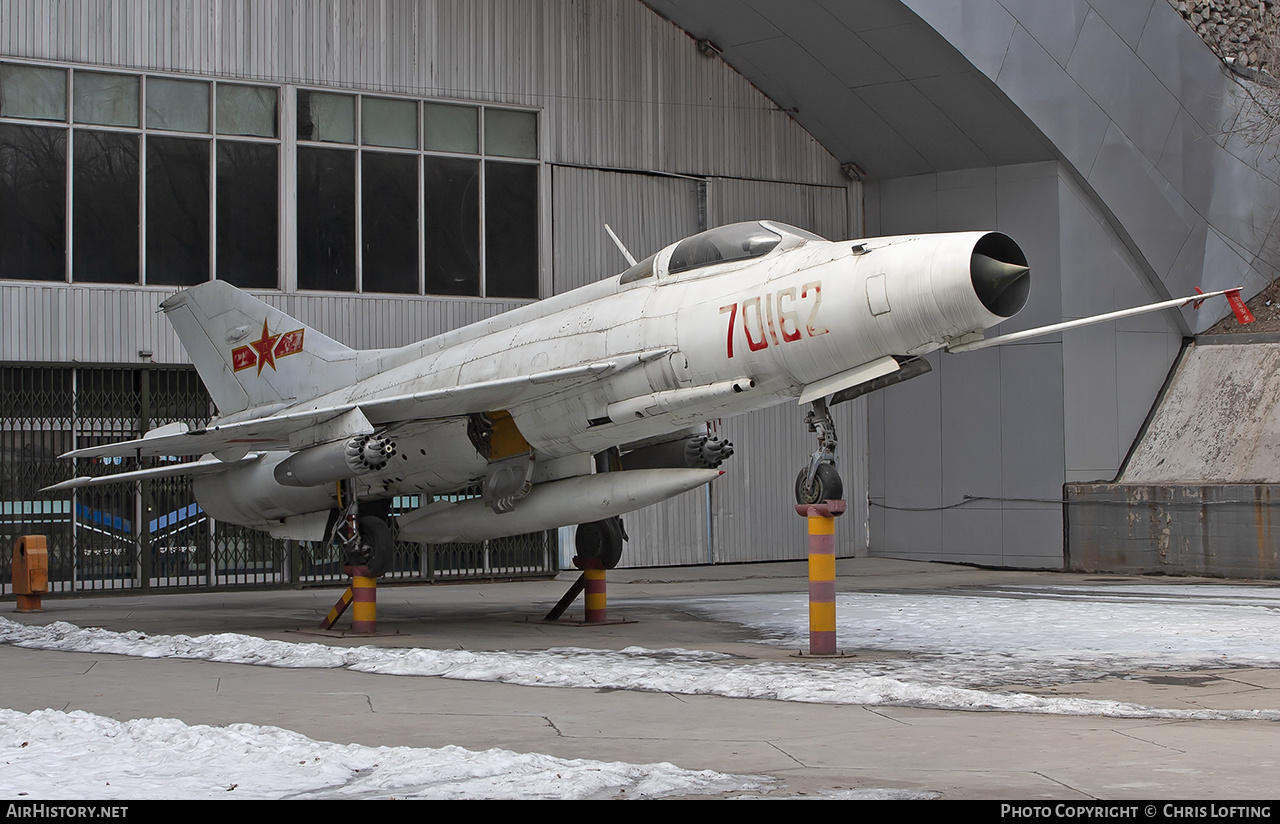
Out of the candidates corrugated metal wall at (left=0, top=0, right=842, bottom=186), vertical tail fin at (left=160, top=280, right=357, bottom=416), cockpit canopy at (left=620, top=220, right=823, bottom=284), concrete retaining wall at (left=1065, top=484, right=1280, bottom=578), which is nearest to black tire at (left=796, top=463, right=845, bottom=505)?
cockpit canopy at (left=620, top=220, right=823, bottom=284)

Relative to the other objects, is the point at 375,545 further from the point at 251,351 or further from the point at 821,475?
the point at 821,475

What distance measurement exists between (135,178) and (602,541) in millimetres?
11185

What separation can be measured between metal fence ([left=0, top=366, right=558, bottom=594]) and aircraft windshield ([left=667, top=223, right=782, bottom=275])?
34.1 feet

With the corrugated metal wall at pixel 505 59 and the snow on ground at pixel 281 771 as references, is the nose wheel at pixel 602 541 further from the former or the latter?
the corrugated metal wall at pixel 505 59

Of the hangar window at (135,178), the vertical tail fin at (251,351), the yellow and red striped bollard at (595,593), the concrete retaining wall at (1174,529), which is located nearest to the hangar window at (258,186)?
the hangar window at (135,178)

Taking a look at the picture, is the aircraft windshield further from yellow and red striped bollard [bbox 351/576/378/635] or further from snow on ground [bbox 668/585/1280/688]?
yellow and red striped bollard [bbox 351/576/378/635]

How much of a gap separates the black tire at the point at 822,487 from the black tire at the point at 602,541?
3.48 metres

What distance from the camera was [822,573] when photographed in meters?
9.63

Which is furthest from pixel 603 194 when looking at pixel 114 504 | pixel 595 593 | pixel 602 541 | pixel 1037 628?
pixel 1037 628

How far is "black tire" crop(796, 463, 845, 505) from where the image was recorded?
9.61 metres

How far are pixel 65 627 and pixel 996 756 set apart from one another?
9887mm

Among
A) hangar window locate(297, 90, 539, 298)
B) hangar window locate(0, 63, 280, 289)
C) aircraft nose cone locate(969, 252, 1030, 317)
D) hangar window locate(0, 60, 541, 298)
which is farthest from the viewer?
hangar window locate(297, 90, 539, 298)

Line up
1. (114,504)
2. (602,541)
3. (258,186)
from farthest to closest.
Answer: (258,186)
(114,504)
(602,541)

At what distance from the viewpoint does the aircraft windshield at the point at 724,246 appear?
34.1 ft
